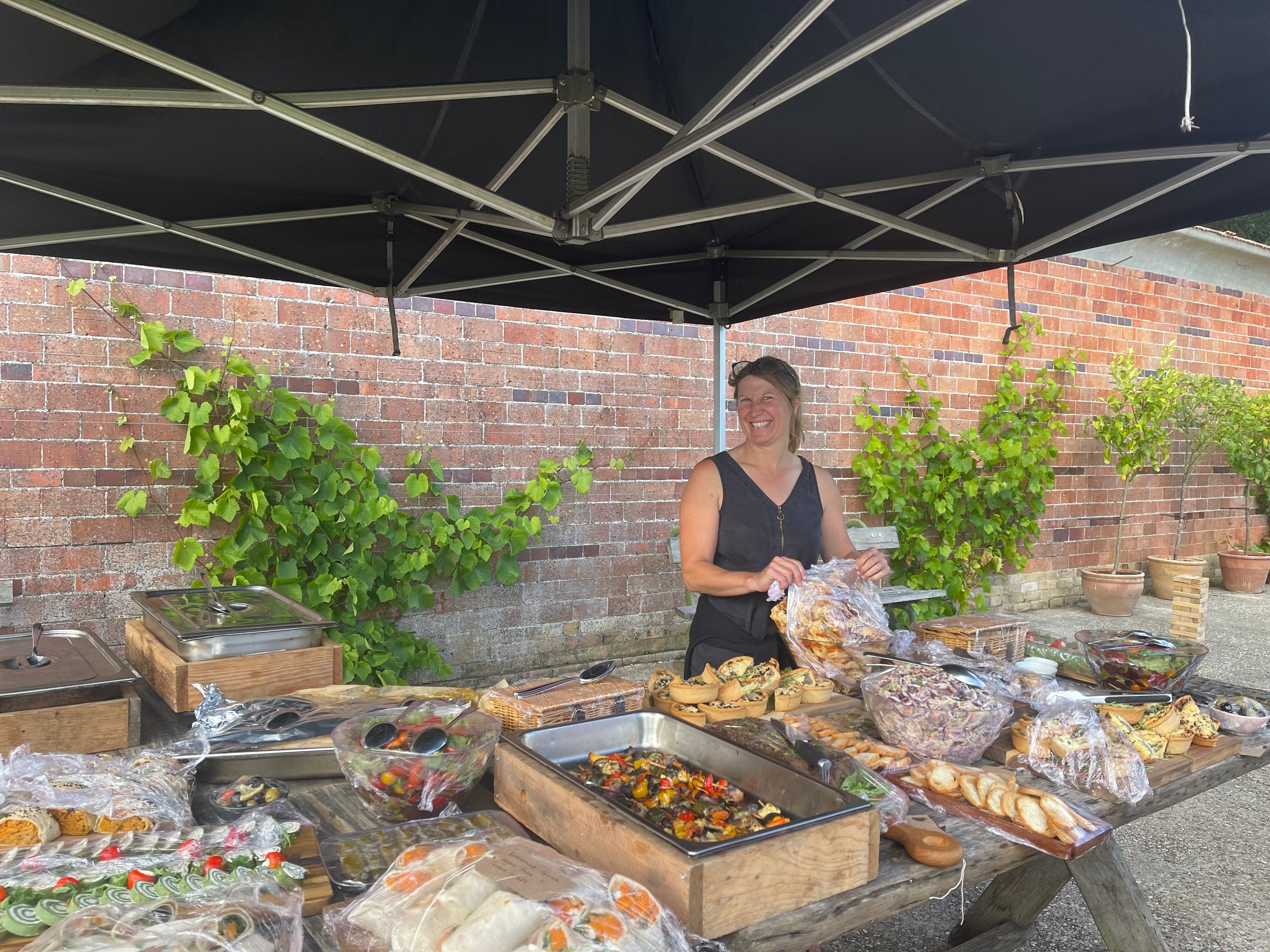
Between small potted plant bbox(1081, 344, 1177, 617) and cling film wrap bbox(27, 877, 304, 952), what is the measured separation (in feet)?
24.0

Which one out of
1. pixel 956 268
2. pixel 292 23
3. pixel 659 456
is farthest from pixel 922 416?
pixel 292 23

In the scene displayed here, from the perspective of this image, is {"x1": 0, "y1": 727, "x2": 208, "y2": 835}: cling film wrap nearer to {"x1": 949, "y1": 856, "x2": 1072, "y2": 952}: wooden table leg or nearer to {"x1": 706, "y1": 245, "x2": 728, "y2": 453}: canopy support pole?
{"x1": 949, "y1": 856, "x2": 1072, "y2": 952}: wooden table leg

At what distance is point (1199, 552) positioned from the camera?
8.55 metres

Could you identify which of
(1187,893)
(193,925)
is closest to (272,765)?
(193,925)

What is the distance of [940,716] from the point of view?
161 cm

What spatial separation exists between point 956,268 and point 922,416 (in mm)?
3755

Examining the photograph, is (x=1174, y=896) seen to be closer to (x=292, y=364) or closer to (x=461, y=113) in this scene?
(x=461, y=113)

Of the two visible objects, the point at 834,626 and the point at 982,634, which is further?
the point at 982,634

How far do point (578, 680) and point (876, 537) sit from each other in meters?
4.09

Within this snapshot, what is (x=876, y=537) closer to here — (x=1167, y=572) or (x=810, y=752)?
(x=1167, y=572)

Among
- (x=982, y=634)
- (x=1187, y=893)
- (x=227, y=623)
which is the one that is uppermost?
(x=227, y=623)

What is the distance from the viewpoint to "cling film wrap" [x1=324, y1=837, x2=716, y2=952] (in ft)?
2.73

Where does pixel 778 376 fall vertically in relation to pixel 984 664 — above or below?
above

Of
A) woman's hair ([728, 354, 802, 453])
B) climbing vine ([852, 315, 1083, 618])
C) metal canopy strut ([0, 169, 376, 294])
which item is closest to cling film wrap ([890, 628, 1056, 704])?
woman's hair ([728, 354, 802, 453])
